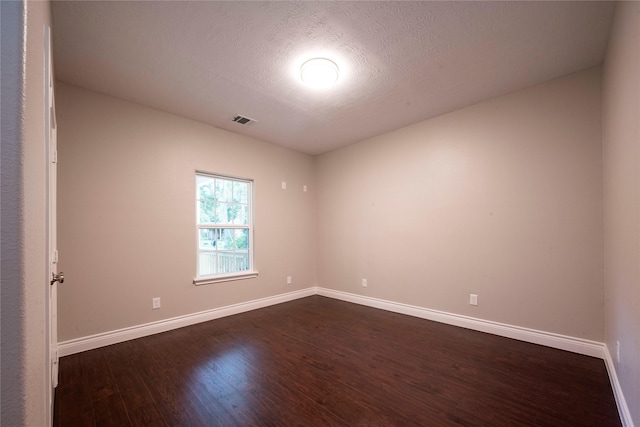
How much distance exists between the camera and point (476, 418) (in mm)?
1680

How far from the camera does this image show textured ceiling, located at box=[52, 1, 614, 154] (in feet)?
6.09

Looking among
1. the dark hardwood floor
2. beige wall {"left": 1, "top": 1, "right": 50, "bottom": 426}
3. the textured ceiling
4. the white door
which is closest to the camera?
beige wall {"left": 1, "top": 1, "right": 50, "bottom": 426}

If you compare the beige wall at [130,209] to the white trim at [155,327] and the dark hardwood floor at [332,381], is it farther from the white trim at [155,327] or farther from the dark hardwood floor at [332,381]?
the dark hardwood floor at [332,381]

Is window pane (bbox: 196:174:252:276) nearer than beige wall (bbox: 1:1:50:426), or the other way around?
beige wall (bbox: 1:1:50:426)

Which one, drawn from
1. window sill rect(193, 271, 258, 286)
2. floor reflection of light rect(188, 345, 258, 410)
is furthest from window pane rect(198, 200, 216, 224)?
floor reflection of light rect(188, 345, 258, 410)

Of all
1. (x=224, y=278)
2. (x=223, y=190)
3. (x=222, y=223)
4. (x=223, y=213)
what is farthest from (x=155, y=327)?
(x=223, y=190)

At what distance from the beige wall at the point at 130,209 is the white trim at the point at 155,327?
0.19ft

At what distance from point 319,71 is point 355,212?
250cm

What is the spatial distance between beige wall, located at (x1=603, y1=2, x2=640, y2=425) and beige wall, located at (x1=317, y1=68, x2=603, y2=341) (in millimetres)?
255

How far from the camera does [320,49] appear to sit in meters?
2.21

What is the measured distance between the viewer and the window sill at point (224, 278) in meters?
3.51

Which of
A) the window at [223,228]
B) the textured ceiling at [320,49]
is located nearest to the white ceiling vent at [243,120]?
the textured ceiling at [320,49]

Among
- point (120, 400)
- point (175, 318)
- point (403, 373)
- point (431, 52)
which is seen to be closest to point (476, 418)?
point (403, 373)

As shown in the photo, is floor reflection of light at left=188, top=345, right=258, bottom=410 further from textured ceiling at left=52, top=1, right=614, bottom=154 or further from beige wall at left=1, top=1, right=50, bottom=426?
textured ceiling at left=52, top=1, right=614, bottom=154
